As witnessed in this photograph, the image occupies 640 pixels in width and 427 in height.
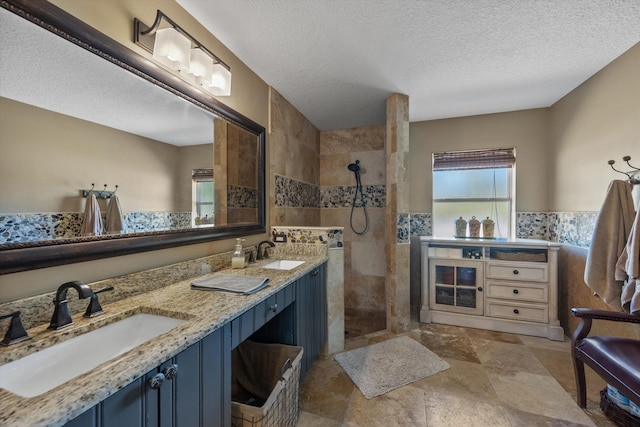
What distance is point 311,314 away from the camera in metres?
1.87

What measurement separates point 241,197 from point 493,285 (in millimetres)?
2652

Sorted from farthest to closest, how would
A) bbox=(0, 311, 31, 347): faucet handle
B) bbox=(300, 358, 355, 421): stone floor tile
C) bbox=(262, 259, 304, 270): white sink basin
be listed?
1. bbox=(262, 259, 304, 270): white sink basin
2. bbox=(300, 358, 355, 421): stone floor tile
3. bbox=(0, 311, 31, 347): faucet handle

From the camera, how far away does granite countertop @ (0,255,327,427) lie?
509 mm

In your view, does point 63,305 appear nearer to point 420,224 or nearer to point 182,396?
point 182,396

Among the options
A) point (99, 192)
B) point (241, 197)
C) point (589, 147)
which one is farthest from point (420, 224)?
point (99, 192)

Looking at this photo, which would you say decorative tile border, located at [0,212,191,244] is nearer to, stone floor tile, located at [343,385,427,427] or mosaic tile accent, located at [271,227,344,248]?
mosaic tile accent, located at [271,227,344,248]

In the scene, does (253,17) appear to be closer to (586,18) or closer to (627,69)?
(586,18)

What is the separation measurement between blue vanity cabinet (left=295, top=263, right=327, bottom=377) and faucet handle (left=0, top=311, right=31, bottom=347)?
45.9 inches

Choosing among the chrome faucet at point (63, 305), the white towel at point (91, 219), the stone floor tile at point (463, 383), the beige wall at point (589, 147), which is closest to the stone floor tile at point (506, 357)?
the stone floor tile at point (463, 383)

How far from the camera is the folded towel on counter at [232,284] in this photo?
126cm

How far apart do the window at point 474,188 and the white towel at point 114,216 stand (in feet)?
10.3

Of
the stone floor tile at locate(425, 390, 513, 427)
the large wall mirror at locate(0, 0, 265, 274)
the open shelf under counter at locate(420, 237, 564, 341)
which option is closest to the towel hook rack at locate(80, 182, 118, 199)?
the large wall mirror at locate(0, 0, 265, 274)

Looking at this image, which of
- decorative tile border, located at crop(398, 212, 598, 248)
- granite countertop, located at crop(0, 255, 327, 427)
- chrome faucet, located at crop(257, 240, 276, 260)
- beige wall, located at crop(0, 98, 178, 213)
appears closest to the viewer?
granite countertop, located at crop(0, 255, 327, 427)

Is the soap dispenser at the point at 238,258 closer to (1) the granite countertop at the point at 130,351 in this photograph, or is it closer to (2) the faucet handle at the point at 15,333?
(1) the granite countertop at the point at 130,351
